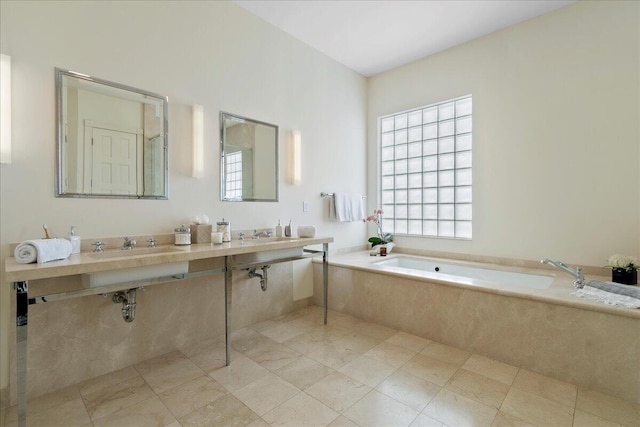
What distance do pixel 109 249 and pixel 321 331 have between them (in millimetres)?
1709

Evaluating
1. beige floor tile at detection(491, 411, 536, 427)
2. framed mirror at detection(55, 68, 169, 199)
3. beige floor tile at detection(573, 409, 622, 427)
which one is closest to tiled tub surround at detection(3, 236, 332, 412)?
framed mirror at detection(55, 68, 169, 199)

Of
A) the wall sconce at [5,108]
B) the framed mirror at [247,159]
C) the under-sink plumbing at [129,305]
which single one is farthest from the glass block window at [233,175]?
the wall sconce at [5,108]

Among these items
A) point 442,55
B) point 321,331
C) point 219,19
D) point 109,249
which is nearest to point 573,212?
point 442,55

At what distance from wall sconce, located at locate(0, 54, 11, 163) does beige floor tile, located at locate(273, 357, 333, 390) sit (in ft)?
6.39

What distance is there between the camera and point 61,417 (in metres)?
1.53

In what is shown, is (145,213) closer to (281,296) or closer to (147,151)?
(147,151)

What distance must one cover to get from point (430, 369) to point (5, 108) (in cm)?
287

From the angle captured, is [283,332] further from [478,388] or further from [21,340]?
[21,340]

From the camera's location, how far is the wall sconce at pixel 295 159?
306cm

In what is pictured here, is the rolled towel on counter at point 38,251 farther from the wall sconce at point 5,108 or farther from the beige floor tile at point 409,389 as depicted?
the beige floor tile at point 409,389

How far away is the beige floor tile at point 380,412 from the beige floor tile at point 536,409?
0.52 m

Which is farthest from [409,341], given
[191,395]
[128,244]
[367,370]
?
[128,244]

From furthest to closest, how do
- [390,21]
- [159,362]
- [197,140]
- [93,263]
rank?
[390,21] < [197,140] < [159,362] < [93,263]

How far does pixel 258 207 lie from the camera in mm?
2789
